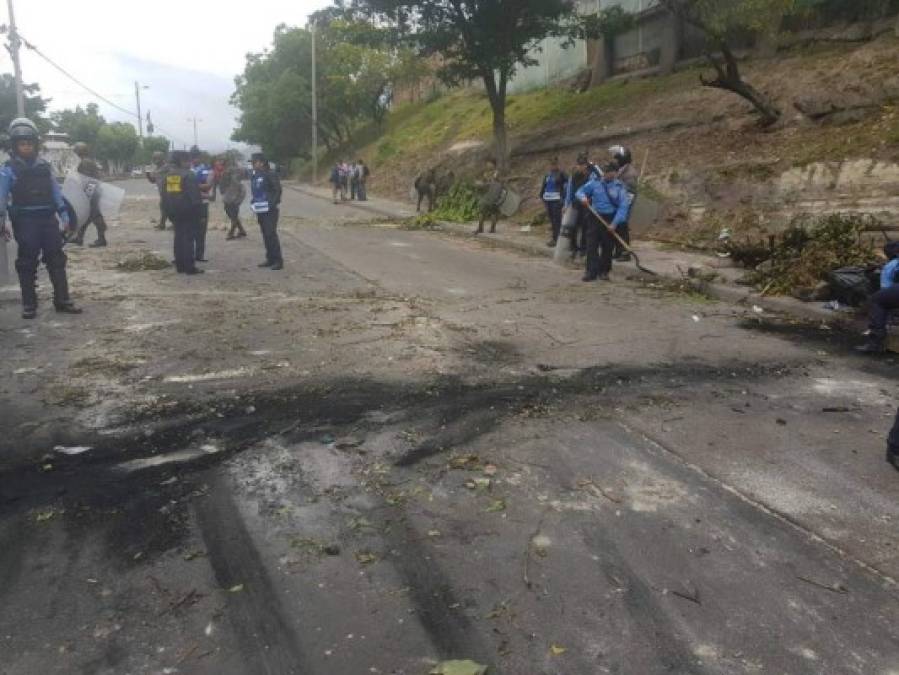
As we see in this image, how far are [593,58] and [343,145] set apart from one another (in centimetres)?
2940

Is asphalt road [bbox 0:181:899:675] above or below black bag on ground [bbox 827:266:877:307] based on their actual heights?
below

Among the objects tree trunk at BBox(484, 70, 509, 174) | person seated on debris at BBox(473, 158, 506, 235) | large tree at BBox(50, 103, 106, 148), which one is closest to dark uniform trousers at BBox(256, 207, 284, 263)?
person seated on debris at BBox(473, 158, 506, 235)

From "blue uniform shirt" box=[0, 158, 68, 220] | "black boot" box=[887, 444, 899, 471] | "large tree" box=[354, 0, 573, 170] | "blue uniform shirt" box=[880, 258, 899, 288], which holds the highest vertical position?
"large tree" box=[354, 0, 573, 170]

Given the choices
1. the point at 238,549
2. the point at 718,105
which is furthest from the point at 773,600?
the point at 718,105

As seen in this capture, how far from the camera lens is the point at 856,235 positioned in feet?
31.8

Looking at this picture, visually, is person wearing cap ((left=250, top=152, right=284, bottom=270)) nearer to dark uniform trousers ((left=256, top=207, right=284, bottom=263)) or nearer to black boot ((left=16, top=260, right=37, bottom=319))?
dark uniform trousers ((left=256, top=207, right=284, bottom=263))

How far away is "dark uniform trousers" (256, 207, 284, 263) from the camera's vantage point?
1148cm

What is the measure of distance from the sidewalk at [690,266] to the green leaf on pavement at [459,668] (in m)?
6.69

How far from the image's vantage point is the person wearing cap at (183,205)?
10722 mm

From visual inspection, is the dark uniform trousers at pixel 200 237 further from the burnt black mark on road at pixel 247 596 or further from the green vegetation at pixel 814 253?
the burnt black mark on road at pixel 247 596

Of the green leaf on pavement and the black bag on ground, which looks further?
the black bag on ground

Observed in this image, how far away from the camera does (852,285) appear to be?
26.6ft

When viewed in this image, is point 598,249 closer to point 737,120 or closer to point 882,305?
point 882,305

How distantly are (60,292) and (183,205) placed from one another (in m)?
3.03
